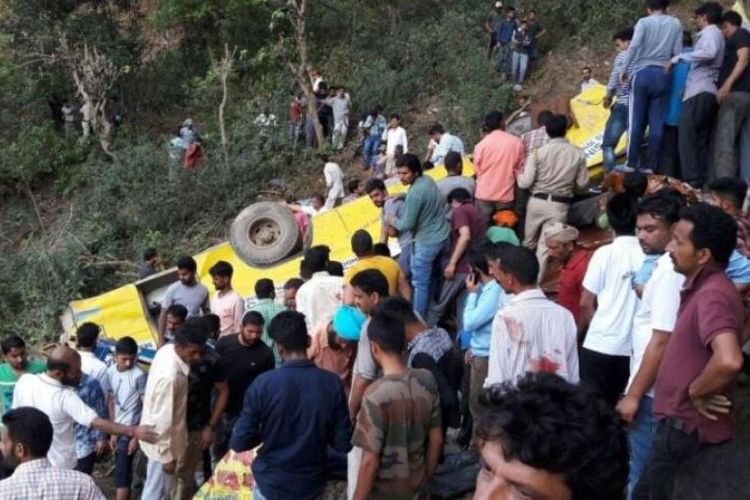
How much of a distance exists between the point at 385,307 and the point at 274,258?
617 cm

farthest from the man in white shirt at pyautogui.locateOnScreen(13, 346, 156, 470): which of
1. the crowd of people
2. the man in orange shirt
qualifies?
the man in orange shirt

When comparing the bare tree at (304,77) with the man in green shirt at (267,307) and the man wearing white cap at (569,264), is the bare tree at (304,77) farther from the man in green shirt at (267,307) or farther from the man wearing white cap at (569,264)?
the man wearing white cap at (569,264)

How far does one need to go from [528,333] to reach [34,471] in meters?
2.26

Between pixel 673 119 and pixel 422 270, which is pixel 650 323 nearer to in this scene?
pixel 422 270

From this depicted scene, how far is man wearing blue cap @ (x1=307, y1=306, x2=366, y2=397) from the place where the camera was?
5.23 meters

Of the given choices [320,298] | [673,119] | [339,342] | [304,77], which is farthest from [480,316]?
[304,77]

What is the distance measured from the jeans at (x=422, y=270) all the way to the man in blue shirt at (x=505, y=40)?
10997 mm

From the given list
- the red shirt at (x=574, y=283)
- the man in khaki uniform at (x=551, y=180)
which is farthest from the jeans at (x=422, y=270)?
the red shirt at (x=574, y=283)

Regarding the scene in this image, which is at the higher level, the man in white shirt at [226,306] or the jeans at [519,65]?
the jeans at [519,65]

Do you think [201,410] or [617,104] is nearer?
[201,410]

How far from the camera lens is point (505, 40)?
17266 millimetres

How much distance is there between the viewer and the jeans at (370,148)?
1627 cm

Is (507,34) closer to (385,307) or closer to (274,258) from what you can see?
(274,258)

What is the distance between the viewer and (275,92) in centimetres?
1872
